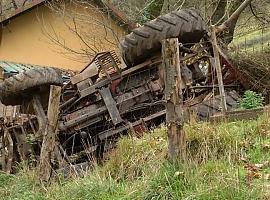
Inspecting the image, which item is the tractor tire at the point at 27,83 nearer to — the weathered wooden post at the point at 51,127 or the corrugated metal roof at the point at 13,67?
the weathered wooden post at the point at 51,127

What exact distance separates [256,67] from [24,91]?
189 inches

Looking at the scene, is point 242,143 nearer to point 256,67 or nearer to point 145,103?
point 145,103

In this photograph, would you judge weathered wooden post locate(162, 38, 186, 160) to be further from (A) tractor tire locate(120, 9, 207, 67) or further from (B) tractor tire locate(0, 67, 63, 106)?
(B) tractor tire locate(0, 67, 63, 106)

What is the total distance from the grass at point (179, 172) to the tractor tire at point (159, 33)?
2.01 m

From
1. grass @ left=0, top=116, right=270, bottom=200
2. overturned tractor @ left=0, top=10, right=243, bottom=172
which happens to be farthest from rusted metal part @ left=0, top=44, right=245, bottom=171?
grass @ left=0, top=116, right=270, bottom=200

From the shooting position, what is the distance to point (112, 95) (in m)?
8.91

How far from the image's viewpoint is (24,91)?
875 cm

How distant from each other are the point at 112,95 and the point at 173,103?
3.55 meters

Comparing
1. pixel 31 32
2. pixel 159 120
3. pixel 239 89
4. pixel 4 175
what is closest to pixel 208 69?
pixel 239 89

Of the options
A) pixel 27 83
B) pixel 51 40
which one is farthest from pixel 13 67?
pixel 27 83

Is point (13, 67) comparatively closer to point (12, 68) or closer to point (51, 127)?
point (12, 68)

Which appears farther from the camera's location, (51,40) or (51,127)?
(51,40)

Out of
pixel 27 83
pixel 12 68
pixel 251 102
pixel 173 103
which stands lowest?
pixel 251 102

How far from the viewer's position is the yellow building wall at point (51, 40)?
49.3ft
